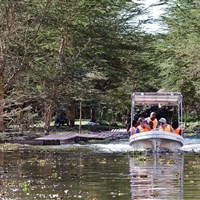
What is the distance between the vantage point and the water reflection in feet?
47.1

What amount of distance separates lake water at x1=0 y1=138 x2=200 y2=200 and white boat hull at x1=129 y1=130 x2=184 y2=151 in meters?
0.58

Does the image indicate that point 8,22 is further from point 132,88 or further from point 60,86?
point 132,88

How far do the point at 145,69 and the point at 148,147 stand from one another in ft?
87.3

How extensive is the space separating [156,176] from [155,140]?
10411 millimetres

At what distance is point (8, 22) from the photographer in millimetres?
34438

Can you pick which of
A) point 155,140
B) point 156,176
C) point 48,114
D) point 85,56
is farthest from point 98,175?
point 85,56

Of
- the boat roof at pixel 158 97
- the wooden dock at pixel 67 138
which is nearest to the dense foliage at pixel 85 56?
the wooden dock at pixel 67 138

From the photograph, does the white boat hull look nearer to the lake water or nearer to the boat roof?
the lake water

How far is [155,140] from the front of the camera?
28281 mm

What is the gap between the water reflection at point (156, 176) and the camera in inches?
565

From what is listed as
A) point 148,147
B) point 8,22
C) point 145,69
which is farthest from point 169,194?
point 145,69

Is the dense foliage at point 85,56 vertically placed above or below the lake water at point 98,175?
above

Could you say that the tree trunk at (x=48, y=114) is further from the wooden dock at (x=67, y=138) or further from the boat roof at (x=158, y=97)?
the boat roof at (x=158, y=97)

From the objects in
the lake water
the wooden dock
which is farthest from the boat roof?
the lake water
